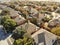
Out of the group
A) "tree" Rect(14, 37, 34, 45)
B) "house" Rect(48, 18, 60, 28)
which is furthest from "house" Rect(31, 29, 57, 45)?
"house" Rect(48, 18, 60, 28)

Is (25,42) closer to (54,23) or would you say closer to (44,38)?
(44,38)

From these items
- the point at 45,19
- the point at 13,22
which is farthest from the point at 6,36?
the point at 45,19

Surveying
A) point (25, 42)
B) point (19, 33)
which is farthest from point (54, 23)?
point (25, 42)

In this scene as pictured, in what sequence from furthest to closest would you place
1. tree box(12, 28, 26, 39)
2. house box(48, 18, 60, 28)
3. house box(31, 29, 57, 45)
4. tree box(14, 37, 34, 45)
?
house box(48, 18, 60, 28) → tree box(12, 28, 26, 39) → house box(31, 29, 57, 45) → tree box(14, 37, 34, 45)

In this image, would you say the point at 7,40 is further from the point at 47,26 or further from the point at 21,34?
the point at 47,26

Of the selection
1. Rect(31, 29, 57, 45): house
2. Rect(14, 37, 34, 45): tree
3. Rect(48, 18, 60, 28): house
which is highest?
Rect(14, 37, 34, 45): tree

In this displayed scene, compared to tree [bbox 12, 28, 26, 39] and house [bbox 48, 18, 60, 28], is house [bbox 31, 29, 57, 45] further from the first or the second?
house [bbox 48, 18, 60, 28]

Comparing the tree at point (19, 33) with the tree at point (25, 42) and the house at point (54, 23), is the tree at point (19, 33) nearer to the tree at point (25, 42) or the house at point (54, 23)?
the tree at point (25, 42)

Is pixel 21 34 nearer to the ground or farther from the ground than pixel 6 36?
farther from the ground
